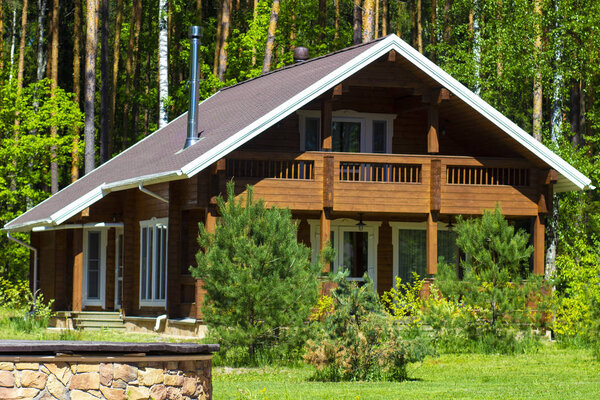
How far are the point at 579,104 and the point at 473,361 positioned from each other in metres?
22.1

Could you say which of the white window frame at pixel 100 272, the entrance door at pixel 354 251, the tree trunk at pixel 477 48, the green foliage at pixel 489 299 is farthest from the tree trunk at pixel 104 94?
the green foliage at pixel 489 299

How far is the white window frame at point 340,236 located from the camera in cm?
2564

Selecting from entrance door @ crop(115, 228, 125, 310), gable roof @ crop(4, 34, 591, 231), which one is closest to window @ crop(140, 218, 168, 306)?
gable roof @ crop(4, 34, 591, 231)

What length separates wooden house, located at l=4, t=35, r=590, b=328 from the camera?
74.1 ft

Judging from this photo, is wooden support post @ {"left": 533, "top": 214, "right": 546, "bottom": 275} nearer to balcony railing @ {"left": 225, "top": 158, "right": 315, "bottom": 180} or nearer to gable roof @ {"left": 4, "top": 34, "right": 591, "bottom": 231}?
gable roof @ {"left": 4, "top": 34, "right": 591, "bottom": 231}

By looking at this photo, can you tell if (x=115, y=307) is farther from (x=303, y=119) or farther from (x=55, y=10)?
(x=55, y=10)

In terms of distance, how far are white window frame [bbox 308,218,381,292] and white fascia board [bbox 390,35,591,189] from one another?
4.69 metres

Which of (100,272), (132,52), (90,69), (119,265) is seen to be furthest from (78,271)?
(132,52)

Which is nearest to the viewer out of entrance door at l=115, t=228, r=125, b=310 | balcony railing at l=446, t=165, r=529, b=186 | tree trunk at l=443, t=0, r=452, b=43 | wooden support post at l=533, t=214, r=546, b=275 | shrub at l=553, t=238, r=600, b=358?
shrub at l=553, t=238, r=600, b=358

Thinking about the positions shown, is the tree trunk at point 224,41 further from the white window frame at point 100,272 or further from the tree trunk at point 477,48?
the white window frame at point 100,272

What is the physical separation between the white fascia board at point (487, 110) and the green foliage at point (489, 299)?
10.7 ft

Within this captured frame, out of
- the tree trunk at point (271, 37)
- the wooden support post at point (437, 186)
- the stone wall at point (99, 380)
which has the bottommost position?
the stone wall at point (99, 380)

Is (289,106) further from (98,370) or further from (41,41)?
(41,41)

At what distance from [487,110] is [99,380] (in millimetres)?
14076
